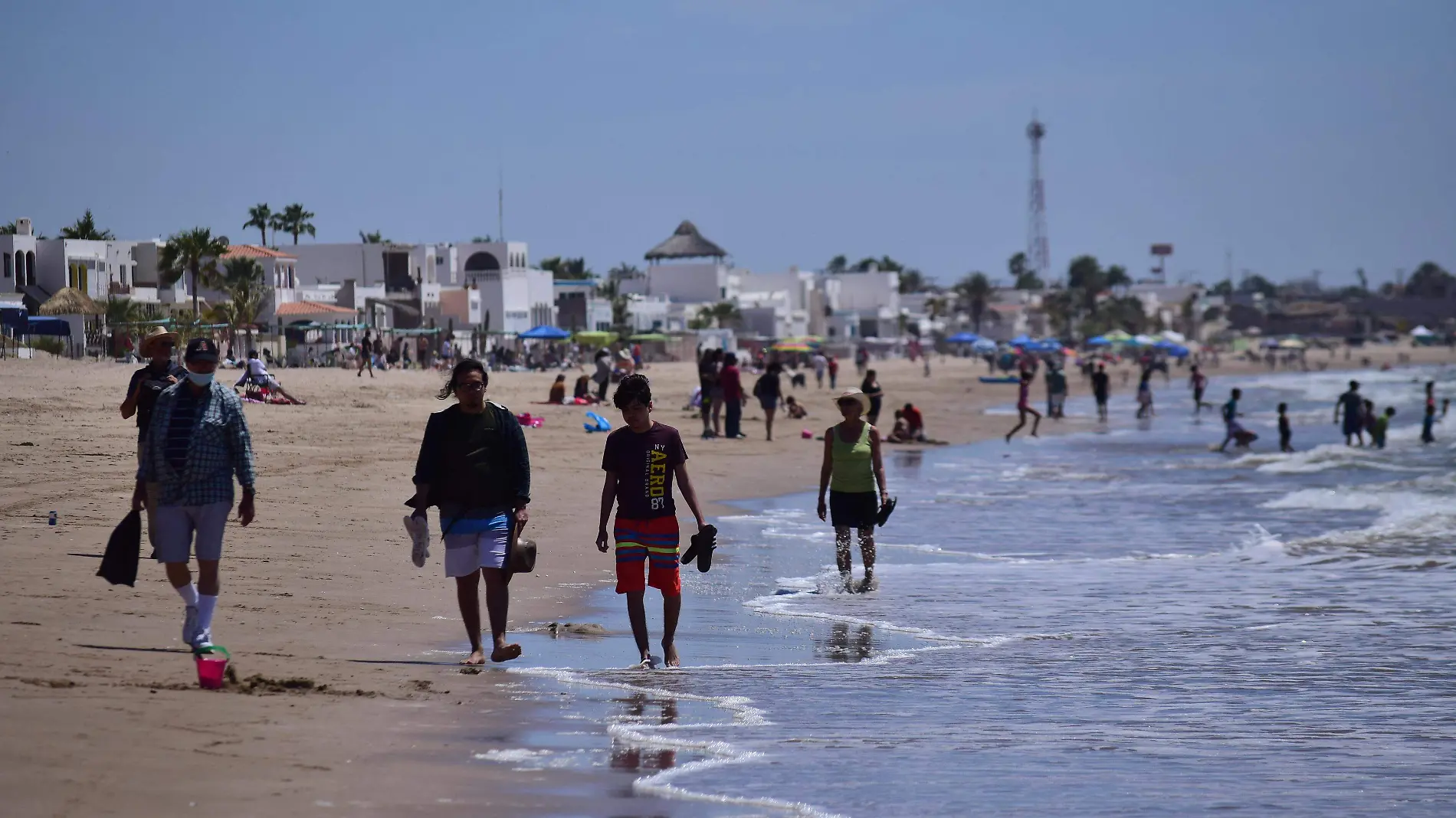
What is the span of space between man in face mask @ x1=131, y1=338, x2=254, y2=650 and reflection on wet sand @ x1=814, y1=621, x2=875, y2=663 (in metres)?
3.26

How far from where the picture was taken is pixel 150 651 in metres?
7.03

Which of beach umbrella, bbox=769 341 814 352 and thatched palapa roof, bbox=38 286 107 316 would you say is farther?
beach umbrella, bbox=769 341 814 352

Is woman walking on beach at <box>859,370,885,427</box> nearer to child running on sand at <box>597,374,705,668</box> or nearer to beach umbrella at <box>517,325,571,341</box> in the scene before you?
child running on sand at <box>597,374,705,668</box>

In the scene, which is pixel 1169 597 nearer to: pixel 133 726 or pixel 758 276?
pixel 133 726

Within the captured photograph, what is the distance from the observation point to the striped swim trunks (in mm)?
7684

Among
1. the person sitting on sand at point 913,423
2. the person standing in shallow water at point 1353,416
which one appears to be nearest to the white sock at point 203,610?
the person sitting on sand at point 913,423

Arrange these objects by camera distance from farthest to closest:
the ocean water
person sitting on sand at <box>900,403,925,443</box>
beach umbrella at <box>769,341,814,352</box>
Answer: beach umbrella at <box>769,341,814,352</box>, person sitting on sand at <box>900,403,925,443</box>, the ocean water

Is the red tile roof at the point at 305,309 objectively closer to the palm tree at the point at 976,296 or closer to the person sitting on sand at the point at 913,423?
the person sitting on sand at the point at 913,423

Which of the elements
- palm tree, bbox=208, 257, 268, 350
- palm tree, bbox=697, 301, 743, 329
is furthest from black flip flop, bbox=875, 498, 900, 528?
palm tree, bbox=697, 301, 743, 329

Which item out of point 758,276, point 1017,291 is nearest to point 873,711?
point 758,276

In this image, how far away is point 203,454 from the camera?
6578mm

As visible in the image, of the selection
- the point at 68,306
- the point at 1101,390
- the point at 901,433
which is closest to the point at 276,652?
the point at 901,433

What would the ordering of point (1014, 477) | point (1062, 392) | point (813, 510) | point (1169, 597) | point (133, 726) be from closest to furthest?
1. point (133, 726)
2. point (1169, 597)
3. point (813, 510)
4. point (1014, 477)
5. point (1062, 392)

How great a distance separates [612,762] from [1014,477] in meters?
17.6
